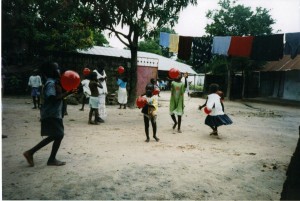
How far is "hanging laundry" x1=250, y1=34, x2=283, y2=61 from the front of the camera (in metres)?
12.3

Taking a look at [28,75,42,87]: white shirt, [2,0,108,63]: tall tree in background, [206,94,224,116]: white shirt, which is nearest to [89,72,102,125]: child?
[206,94,224,116]: white shirt

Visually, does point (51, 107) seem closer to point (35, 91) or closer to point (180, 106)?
point (180, 106)

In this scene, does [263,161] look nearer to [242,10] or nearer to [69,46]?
[69,46]

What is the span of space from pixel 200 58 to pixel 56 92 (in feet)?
37.7

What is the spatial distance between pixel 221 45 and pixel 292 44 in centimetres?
331

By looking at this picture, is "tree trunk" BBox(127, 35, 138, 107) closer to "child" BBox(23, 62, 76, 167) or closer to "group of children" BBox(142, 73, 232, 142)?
"group of children" BBox(142, 73, 232, 142)

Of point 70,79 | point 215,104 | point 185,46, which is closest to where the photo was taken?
point 70,79

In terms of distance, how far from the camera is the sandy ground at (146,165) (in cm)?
349

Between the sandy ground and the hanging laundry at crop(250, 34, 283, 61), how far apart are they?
577 cm

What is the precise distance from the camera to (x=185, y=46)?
14328 mm

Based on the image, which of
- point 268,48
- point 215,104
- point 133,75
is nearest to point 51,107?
point 215,104

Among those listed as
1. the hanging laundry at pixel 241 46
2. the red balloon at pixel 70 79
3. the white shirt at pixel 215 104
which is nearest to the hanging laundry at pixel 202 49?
the hanging laundry at pixel 241 46

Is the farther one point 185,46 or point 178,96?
point 185,46

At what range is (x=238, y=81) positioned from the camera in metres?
20.6
